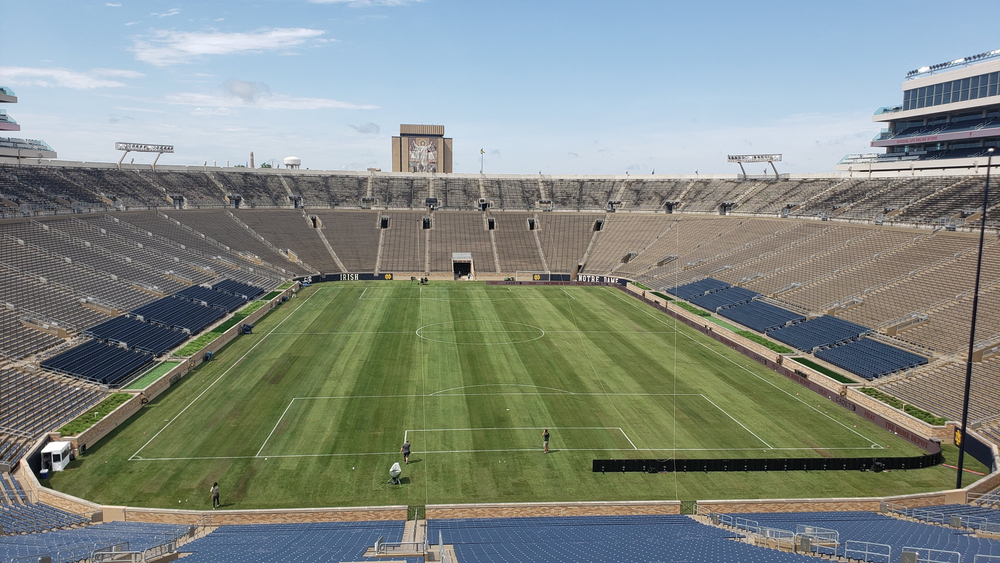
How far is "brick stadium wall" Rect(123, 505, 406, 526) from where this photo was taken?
20.5 meters

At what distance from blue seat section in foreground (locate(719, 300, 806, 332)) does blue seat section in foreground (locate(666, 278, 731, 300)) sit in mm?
5880

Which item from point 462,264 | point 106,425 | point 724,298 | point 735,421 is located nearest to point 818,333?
point 724,298

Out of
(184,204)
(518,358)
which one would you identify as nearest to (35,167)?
(184,204)

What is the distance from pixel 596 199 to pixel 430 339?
56239 millimetres

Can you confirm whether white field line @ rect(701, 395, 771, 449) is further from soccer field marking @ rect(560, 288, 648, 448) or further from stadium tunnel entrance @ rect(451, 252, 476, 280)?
stadium tunnel entrance @ rect(451, 252, 476, 280)

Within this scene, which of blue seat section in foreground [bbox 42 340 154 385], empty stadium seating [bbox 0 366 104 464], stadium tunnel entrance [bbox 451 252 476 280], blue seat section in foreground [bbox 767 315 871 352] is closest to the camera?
empty stadium seating [bbox 0 366 104 464]

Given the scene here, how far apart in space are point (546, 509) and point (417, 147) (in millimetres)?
120450

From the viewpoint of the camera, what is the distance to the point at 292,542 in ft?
59.0

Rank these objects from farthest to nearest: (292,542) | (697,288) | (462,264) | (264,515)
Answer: (462,264) → (697,288) → (264,515) → (292,542)

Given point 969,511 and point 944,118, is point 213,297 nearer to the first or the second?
point 969,511

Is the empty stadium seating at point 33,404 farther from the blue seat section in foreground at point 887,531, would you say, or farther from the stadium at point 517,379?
the blue seat section in foreground at point 887,531

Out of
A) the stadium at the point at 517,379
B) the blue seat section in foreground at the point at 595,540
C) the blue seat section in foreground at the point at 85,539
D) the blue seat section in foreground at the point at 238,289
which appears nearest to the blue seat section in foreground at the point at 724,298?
the stadium at the point at 517,379

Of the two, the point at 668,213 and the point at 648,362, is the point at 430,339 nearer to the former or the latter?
the point at 648,362

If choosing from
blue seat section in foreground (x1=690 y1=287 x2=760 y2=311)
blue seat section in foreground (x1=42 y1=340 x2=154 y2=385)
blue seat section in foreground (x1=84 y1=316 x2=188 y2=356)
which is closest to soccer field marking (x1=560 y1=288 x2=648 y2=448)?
blue seat section in foreground (x1=690 y1=287 x2=760 y2=311)
